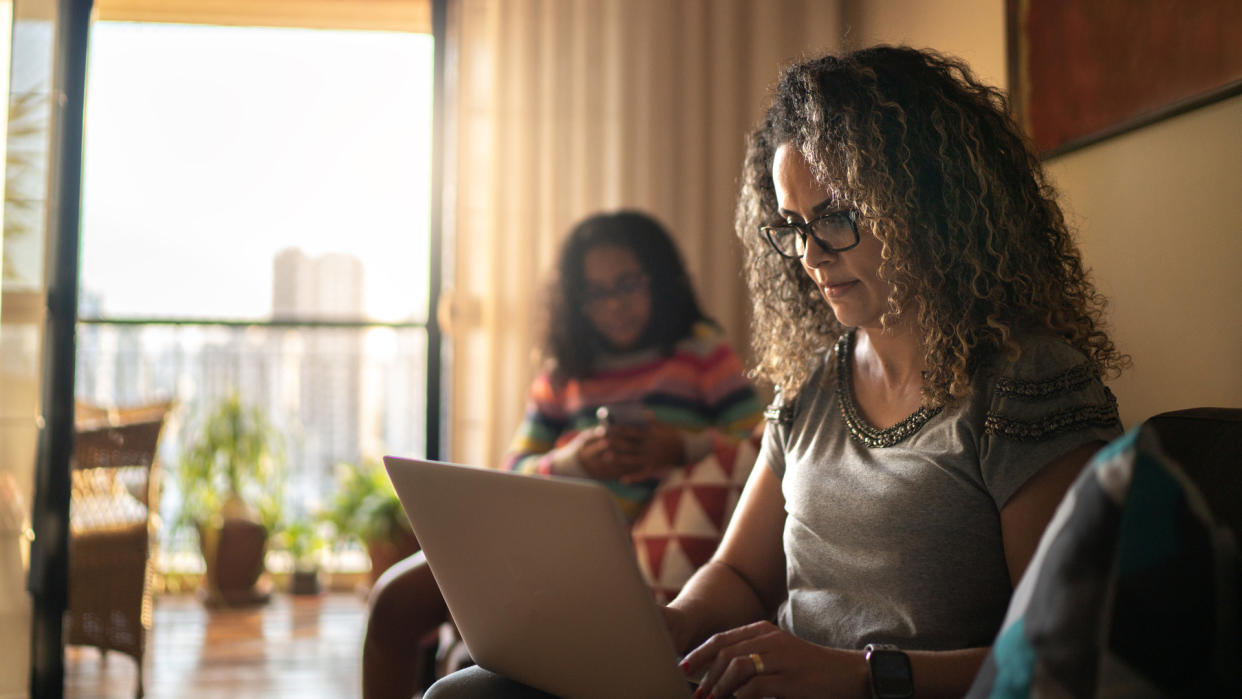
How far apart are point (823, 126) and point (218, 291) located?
448 cm

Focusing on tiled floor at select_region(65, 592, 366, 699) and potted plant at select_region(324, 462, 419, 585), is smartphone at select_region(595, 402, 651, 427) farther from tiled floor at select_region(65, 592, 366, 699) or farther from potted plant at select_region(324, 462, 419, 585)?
potted plant at select_region(324, 462, 419, 585)

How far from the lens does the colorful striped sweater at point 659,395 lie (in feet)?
7.32

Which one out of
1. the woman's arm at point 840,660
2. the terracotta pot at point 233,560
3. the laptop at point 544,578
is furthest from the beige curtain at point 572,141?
the woman's arm at point 840,660

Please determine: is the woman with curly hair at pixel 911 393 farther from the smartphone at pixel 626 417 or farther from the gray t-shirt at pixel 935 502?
the smartphone at pixel 626 417

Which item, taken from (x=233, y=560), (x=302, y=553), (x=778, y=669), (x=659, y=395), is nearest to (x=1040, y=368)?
(x=778, y=669)

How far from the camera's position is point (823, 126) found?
1.15 metres

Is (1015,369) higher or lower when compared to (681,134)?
lower

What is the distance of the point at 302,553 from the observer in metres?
4.30

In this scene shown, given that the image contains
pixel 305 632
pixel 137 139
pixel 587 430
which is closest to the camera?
pixel 587 430

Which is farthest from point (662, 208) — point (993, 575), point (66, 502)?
point (993, 575)

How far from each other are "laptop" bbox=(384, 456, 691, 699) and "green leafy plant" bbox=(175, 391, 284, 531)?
11.0 feet

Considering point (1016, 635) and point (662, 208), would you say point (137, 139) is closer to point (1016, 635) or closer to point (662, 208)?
point (662, 208)

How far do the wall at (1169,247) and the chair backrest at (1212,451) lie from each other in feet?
1.05

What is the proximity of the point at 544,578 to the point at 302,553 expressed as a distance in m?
3.68
